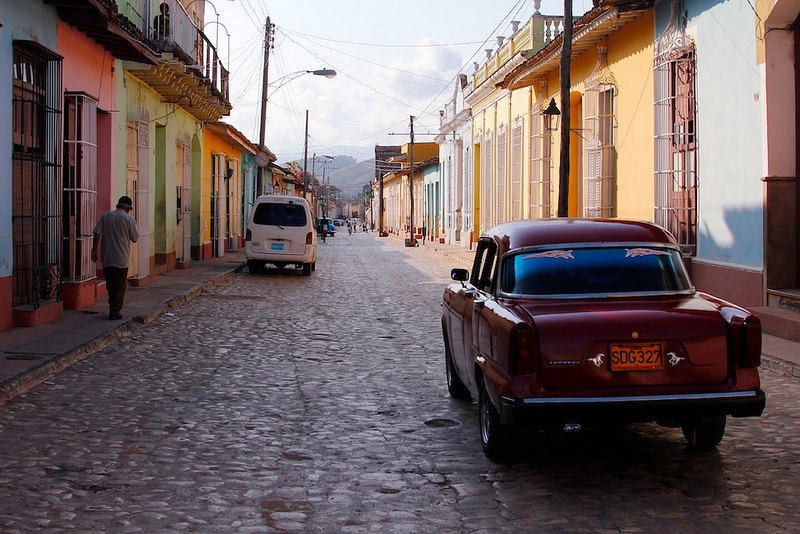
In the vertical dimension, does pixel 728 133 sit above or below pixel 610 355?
above

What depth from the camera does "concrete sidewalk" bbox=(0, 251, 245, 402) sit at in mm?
7887

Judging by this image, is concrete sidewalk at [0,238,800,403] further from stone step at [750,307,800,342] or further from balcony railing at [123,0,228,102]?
balcony railing at [123,0,228,102]

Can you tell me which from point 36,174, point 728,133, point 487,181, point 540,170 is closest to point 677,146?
point 728,133

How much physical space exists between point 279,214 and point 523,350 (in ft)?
56.0

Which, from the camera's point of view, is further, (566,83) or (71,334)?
(566,83)

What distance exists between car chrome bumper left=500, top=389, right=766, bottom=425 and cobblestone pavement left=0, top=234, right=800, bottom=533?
41cm

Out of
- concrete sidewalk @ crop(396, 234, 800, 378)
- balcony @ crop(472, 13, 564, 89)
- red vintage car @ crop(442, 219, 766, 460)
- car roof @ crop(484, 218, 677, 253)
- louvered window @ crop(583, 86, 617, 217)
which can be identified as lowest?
concrete sidewalk @ crop(396, 234, 800, 378)

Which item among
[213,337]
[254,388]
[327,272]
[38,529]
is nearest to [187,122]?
[327,272]

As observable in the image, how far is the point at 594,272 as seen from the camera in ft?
18.5

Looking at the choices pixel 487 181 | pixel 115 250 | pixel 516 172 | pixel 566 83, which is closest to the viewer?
pixel 115 250

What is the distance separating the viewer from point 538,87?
24.1m

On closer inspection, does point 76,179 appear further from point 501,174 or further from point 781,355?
point 501,174

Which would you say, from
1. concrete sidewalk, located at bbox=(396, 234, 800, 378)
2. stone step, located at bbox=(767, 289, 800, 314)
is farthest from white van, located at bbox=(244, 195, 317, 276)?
concrete sidewalk, located at bbox=(396, 234, 800, 378)

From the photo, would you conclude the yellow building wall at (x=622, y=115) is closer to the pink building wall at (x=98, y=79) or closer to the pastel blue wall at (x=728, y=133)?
the pastel blue wall at (x=728, y=133)
